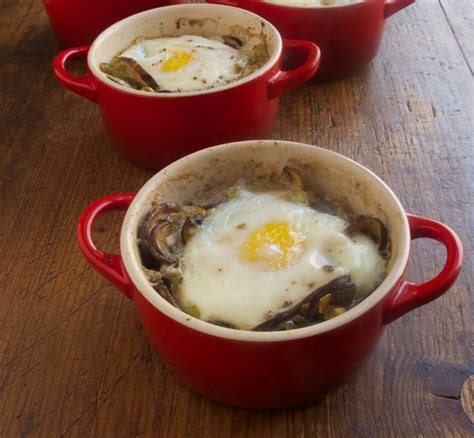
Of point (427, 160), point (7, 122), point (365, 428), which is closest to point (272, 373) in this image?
point (365, 428)

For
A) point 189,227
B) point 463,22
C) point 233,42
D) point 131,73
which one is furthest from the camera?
point 463,22

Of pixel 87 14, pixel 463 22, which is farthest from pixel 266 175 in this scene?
pixel 463 22

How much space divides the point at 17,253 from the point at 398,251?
0.61 m

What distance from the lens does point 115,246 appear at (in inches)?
40.1

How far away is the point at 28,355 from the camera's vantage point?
2.80 feet

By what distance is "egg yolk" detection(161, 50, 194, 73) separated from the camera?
44.5 inches

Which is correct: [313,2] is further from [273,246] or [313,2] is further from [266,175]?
[273,246]

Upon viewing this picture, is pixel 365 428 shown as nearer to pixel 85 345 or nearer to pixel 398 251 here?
pixel 398 251

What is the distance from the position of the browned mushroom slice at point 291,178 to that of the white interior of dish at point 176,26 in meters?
0.33

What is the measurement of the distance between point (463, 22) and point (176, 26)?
0.74 meters

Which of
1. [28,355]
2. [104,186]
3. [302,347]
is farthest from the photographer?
[104,186]

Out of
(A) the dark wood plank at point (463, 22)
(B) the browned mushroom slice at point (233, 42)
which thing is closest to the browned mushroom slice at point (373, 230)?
(B) the browned mushroom slice at point (233, 42)

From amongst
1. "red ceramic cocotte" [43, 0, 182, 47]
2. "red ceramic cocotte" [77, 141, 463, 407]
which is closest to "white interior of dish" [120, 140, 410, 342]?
"red ceramic cocotte" [77, 141, 463, 407]

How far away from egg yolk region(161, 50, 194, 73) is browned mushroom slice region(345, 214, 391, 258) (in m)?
0.48
